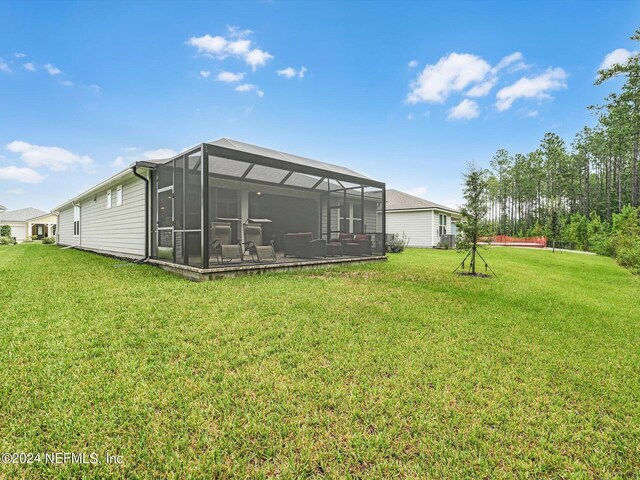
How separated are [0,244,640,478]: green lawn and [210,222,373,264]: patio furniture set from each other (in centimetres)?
251

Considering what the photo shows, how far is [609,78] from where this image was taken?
14.0 meters

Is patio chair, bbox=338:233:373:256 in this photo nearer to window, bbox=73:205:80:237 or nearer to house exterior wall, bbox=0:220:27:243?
window, bbox=73:205:80:237

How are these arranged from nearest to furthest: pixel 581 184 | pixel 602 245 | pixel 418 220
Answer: pixel 602 245 → pixel 418 220 → pixel 581 184

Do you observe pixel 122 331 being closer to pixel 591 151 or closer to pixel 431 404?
pixel 431 404

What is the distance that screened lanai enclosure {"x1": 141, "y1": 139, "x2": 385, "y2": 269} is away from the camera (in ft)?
20.1

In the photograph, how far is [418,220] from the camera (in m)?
19.3

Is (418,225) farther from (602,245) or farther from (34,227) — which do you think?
(34,227)

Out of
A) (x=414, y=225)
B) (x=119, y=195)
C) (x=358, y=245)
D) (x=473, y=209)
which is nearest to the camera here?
(x=473, y=209)

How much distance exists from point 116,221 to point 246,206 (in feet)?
16.0

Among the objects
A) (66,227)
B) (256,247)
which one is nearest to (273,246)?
(256,247)

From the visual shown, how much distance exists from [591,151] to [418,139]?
30.8 metres

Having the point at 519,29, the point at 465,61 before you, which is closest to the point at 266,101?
the point at 465,61

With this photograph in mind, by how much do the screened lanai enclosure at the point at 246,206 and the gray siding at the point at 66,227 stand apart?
12681 mm

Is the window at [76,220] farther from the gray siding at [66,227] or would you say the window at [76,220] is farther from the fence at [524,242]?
the fence at [524,242]
